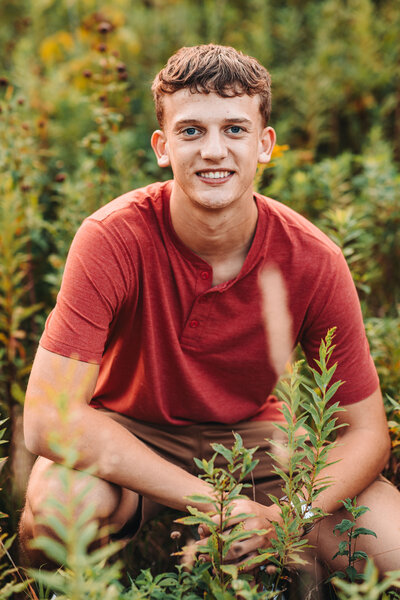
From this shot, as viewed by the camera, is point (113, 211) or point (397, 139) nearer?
point (113, 211)

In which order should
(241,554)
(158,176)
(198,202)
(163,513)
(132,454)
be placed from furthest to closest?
(158,176)
(163,513)
(198,202)
(132,454)
(241,554)

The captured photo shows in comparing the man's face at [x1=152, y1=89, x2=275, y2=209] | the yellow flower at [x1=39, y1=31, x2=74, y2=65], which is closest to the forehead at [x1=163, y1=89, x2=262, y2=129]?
the man's face at [x1=152, y1=89, x2=275, y2=209]

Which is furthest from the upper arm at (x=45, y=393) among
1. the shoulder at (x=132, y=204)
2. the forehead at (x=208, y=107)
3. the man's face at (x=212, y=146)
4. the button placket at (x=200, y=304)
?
the forehead at (x=208, y=107)

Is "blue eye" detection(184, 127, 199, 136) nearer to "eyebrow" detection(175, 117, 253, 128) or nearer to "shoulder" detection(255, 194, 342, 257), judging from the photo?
"eyebrow" detection(175, 117, 253, 128)

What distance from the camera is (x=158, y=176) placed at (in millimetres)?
4609

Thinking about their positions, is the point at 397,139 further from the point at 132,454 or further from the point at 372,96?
the point at 132,454

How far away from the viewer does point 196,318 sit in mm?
2297

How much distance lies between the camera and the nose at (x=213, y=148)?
7.23 ft

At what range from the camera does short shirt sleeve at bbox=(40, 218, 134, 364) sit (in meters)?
2.03

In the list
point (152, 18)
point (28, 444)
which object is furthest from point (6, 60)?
point (28, 444)

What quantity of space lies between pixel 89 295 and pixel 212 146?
2.29ft

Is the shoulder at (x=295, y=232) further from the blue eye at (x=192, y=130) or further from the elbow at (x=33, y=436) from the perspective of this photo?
the elbow at (x=33, y=436)

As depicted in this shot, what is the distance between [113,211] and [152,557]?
1326 millimetres

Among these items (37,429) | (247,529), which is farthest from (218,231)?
(247,529)
